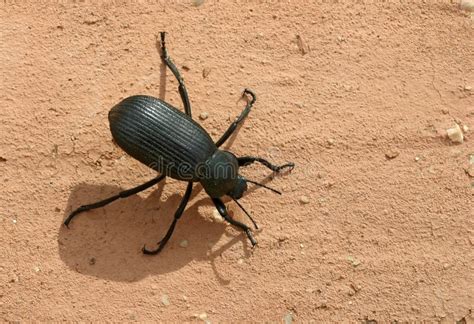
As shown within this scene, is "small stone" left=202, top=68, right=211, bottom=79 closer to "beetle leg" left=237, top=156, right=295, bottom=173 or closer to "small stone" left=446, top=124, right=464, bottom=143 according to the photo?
"beetle leg" left=237, top=156, right=295, bottom=173

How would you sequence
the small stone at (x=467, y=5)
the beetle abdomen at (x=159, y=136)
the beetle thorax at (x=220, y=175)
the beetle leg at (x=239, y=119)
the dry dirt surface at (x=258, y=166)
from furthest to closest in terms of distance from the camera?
the small stone at (x=467, y=5), the beetle leg at (x=239, y=119), the dry dirt surface at (x=258, y=166), the beetle thorax at (x=220, y=175), the beetle abdomen at (x=159, y=136)

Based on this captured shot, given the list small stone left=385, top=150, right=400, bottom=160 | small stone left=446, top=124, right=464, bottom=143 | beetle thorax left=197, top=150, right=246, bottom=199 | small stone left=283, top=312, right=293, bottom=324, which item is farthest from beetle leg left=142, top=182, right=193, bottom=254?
small stone left=446, top=124, right=464, bottom=143

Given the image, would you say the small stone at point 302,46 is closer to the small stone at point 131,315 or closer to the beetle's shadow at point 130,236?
the beetle's shadow at point 130,236

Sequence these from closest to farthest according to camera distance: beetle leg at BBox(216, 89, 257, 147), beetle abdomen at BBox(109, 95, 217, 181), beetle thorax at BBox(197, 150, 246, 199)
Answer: beetle abdomen at BBox(109, 95, 217, 181)
beetle thorax at BBox(197, 150, 246, 199)
beetle leg at BBox(216, 89, 257, 147)

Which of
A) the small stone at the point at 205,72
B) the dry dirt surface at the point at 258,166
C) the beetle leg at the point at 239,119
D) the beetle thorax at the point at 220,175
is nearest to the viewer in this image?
the beetle thorax at the point at 220,175

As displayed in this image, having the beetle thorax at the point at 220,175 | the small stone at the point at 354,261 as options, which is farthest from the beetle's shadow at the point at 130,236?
the small stone at the point at 354,261

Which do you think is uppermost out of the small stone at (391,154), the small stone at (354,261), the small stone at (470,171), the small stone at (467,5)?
the small stone at (467,5)

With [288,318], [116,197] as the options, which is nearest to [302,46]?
[116,197]

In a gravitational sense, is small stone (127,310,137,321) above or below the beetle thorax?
below
